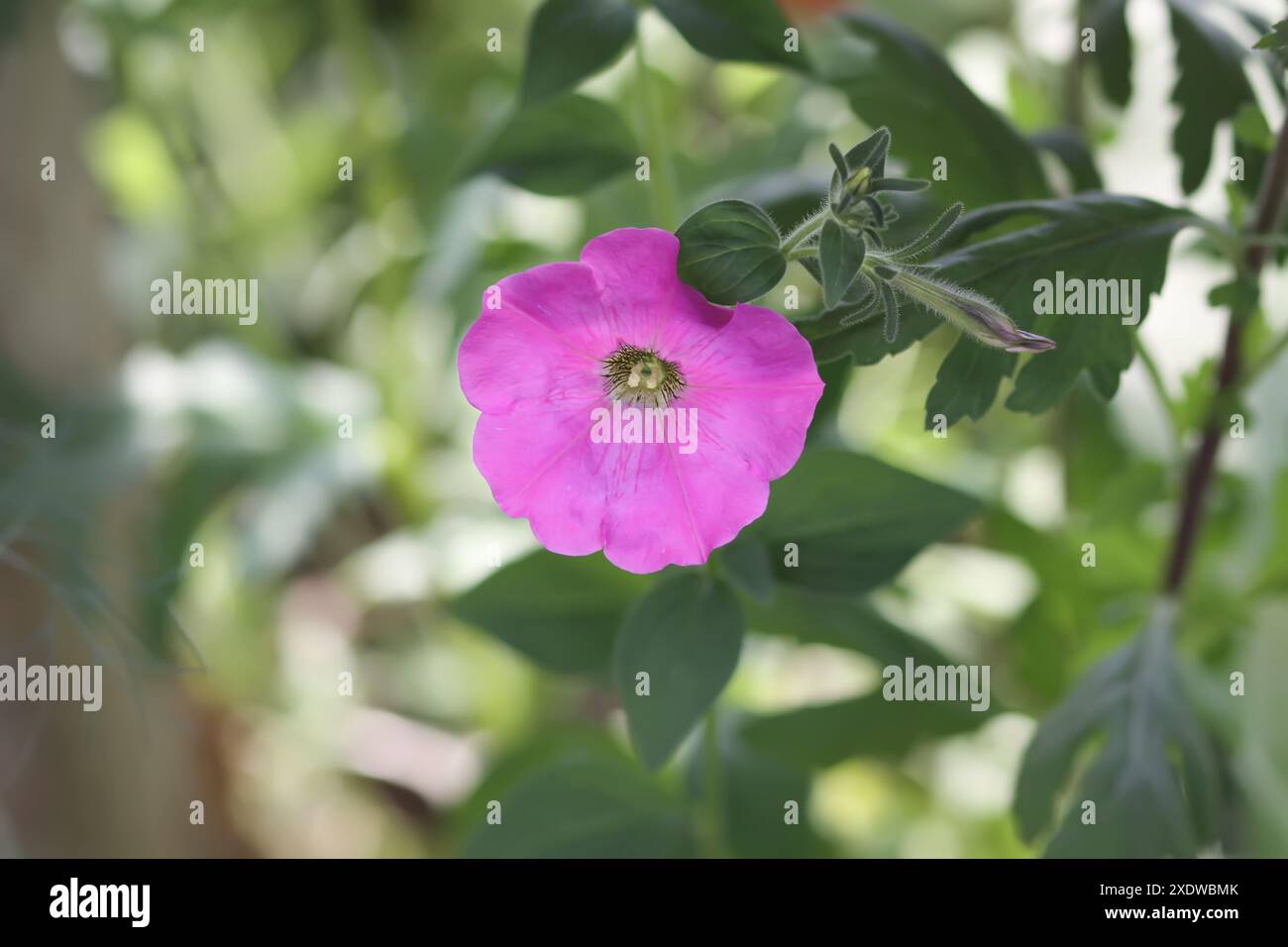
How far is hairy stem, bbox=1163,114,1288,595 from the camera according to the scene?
343 millimetres

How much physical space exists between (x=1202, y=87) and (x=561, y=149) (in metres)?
0.22

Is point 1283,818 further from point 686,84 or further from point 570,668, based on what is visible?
point 686,84

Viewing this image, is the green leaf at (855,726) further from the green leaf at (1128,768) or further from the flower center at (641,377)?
the flower center at (641,377)

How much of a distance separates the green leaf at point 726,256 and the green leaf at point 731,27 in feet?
0.35

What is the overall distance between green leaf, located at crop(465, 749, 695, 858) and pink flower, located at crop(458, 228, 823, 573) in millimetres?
230

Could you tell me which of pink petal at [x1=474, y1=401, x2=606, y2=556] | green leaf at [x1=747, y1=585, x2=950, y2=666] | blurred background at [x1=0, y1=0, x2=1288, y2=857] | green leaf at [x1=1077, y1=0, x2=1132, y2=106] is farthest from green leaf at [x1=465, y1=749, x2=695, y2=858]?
green leaf at [x1=1077, y1=0, x2=1132, y2=106]

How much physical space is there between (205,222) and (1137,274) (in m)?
0.73

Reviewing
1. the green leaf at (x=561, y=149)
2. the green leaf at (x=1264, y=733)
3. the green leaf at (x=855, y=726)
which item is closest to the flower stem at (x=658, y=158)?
the green leaf at (x=561, y=149)

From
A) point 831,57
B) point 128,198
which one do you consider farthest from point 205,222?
point 831,57

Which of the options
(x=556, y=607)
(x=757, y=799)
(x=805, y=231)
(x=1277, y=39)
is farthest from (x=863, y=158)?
(x=757, y=799)

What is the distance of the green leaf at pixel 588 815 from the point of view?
18.2 inches

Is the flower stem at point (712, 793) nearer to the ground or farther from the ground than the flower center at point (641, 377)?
nearer to the ground

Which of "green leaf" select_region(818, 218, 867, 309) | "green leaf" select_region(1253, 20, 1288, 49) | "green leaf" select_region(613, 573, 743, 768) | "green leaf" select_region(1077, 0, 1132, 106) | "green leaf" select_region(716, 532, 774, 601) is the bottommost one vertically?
"green leaf" select_region(613, 573, 743, 768)

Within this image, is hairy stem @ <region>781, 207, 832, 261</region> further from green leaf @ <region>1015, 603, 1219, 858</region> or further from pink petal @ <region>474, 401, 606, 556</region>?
green leaf @ <region>1015, 603, 1219, 858</region>
